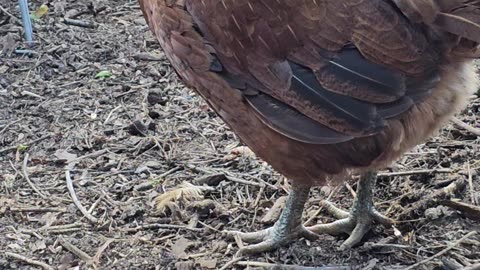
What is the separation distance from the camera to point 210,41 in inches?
126

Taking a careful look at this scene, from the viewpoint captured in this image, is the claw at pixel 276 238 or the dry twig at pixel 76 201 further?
the dry twig at pixel 76 201

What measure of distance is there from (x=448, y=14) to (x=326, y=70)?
510mm

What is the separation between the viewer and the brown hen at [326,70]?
2963 mm

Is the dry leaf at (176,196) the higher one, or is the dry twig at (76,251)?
the dry leaf at (176,196)

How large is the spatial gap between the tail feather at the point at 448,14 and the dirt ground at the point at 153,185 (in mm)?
1010

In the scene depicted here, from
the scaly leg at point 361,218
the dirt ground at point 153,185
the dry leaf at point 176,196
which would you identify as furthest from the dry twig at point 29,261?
the scaly leg at point 361,218

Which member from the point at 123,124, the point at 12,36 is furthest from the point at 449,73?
the point at 12,36

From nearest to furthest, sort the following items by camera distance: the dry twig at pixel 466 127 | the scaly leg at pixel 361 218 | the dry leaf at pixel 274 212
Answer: the scaly leg at pixel 361 218 < the dry leaf at pixel 274 212 < the dry twig at pixel 466 127

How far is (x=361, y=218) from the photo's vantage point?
11.8 feet

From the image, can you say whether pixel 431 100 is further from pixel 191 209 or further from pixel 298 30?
pixel 191 209

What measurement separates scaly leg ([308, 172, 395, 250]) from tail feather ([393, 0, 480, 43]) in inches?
35.4

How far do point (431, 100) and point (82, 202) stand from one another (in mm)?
1924

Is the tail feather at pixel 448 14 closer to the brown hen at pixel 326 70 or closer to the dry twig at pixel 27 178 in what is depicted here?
the brown hen at pixel 326 70

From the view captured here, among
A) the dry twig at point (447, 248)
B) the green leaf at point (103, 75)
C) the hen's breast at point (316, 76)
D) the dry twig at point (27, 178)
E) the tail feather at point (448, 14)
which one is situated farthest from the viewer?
the green leaf at point (103, 75)
